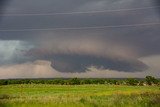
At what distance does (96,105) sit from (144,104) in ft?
7.10

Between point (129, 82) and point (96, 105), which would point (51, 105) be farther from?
point (129, 82)

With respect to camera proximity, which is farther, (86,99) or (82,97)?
(82,97)

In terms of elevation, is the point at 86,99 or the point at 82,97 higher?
the point at 82,97

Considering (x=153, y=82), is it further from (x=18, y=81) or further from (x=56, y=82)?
(x=18, y=81)

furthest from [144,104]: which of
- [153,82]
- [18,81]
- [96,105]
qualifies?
[18,81]

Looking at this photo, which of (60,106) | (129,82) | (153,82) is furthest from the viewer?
(129,82)

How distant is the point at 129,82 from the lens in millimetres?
86938

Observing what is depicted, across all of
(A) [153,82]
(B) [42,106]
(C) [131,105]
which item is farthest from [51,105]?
(A) [153,82]

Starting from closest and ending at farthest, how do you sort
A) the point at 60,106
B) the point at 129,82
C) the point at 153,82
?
1. the point at 60,106
2. the point at 153,82
3. the point at 129,82

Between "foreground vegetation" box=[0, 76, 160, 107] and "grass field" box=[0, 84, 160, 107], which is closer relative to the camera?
"grass field" box=[0, 84, 160, 107]

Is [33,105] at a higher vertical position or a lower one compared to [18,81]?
lower

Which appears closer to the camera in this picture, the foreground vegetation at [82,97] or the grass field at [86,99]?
the grass field at [86,99]

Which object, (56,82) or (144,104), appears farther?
(56,82)

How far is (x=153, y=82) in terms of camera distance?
81.0 metres
